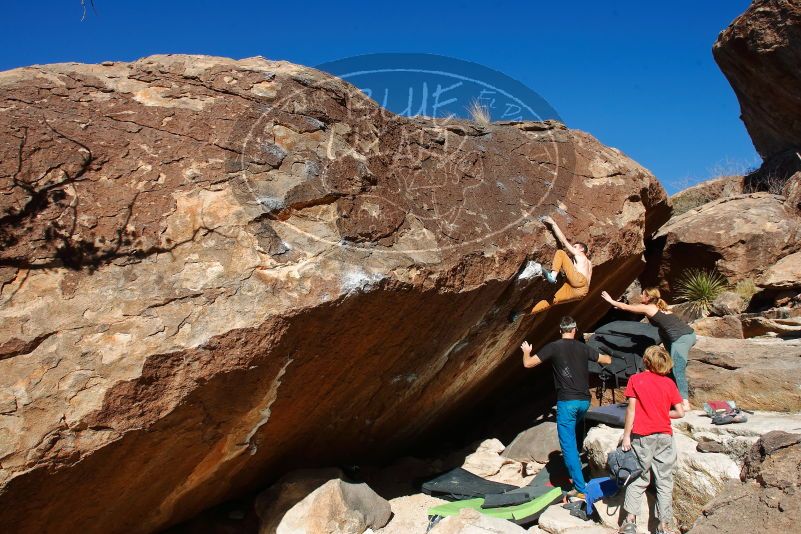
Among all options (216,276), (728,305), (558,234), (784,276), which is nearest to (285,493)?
(216,276)

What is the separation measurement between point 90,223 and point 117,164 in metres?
0.41

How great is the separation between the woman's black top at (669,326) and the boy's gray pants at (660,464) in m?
1.61

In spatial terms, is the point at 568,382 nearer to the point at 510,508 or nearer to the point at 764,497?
the point at 510,508

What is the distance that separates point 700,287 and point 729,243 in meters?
0.85

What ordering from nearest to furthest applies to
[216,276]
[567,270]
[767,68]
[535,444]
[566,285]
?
[216,276]
[567,270]
[566,285]
[535,444]
[767,68]

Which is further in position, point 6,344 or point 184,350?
point 184,350

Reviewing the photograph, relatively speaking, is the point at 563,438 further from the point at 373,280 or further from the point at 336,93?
the point at 336,93

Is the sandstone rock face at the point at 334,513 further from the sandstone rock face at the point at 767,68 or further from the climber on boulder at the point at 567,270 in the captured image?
the sandstone rock face at the point at 767,68

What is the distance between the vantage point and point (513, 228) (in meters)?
4.79

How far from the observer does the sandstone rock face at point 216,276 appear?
314cm

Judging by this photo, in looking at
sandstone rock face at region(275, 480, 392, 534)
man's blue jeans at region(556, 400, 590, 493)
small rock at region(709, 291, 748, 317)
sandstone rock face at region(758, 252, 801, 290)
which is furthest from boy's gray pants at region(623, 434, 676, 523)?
sandstone rock face at region(758, 252, 801, 290)

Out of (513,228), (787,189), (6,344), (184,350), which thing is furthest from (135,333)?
(787,189)

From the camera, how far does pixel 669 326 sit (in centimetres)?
550

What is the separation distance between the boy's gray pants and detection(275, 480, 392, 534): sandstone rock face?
1.67 m
